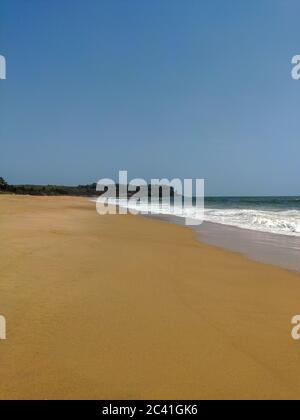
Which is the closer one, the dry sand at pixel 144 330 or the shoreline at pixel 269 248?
the dry sand at pixel 144 330

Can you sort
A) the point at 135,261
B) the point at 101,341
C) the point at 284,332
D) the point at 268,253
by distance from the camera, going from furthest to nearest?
the point at 268,253 < the point at 135,261 < the point at 284,332 < the point at 101,341

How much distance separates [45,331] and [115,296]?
4.08ft

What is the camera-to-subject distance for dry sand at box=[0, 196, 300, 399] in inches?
97.5

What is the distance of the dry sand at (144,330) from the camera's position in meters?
2.48

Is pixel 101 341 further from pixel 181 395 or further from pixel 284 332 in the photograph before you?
pixel 284 332

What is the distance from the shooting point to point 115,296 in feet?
14.3

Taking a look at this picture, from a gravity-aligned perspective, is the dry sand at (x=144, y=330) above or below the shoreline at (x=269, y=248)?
above

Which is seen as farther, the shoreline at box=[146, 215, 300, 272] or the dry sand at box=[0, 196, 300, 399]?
the shoreline at box=[146, 215, 300, 272]

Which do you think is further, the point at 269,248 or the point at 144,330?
the point at 269,248

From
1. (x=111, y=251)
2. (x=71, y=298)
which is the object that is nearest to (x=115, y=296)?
(x=71, y=298)

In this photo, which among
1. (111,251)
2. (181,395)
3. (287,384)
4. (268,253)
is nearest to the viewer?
(181,395)

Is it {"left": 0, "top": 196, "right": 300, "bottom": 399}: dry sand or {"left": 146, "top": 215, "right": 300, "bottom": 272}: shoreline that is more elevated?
{"left": 0, "top": 196, "right": 300, "bottom": 399}: dry sand

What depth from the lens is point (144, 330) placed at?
3371mm

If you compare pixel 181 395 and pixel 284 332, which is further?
pixel 284 332
